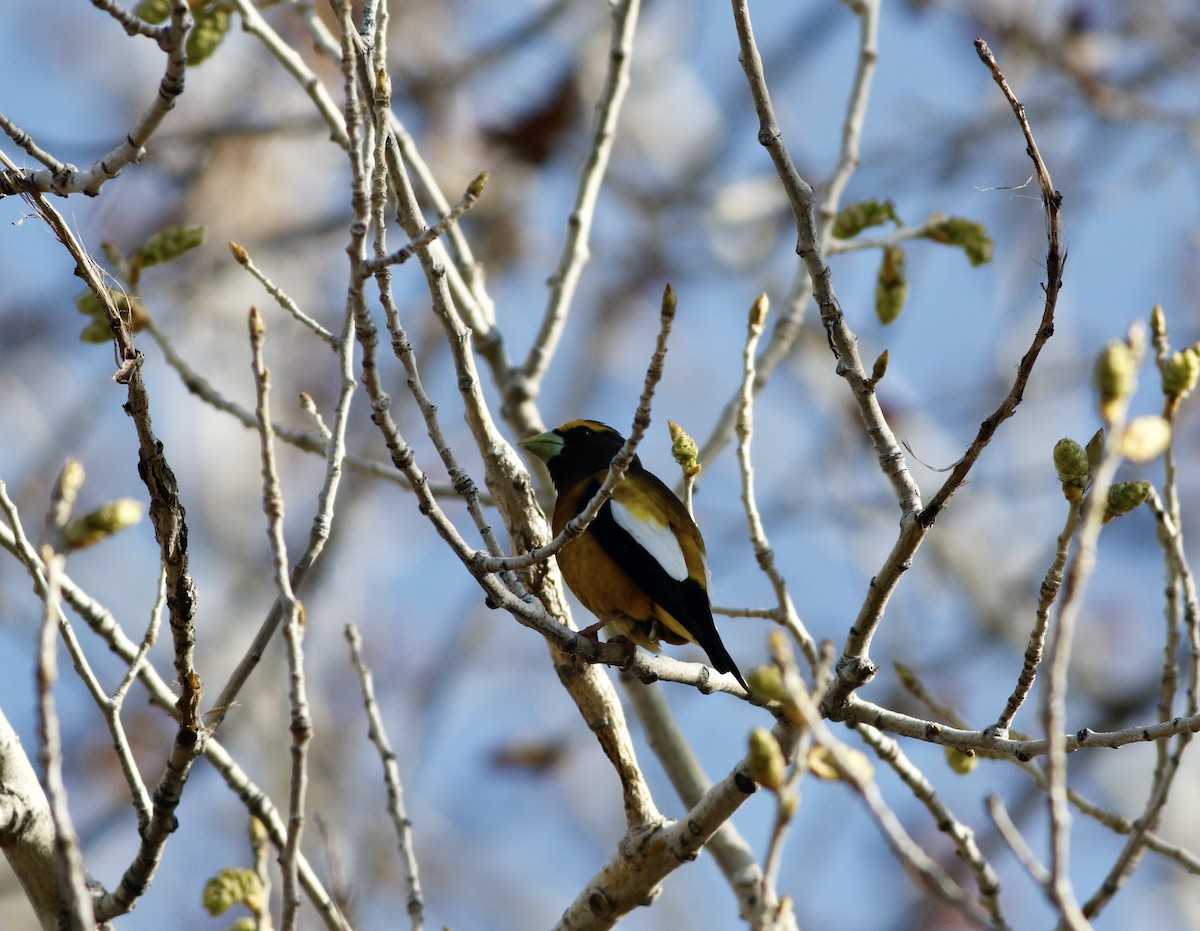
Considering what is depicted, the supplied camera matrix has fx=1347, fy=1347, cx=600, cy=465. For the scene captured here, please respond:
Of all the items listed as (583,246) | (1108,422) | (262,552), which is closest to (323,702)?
(262,552)

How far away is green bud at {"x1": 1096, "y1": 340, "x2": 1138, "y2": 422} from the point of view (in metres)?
1.84

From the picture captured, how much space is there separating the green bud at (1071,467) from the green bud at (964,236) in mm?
1800

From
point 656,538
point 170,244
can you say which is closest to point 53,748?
point 170,244

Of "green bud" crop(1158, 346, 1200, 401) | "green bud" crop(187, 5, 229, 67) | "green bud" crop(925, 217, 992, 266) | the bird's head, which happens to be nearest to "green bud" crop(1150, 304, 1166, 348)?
"green bud" crop(1158, 346, 1200, 401)

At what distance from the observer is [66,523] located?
2639 millimetres

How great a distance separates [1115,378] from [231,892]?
2.13 meters

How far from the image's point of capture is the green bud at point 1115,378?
184cm

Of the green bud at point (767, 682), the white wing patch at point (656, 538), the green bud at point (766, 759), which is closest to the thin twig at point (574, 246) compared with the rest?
the white wing patch at point (656, 538)

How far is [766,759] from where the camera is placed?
2.14 meters

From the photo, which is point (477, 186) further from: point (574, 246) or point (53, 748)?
point (574, 246)

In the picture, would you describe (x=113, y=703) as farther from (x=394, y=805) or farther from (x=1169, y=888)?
(x=1169, y=888)

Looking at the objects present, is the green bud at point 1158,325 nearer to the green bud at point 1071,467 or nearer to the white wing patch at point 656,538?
the green bud at point 1071,467

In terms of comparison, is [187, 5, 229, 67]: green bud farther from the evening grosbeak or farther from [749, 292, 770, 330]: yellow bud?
[749, 292, 770, 330]: yellow bud

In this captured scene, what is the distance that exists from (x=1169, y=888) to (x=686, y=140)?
7.41 m
